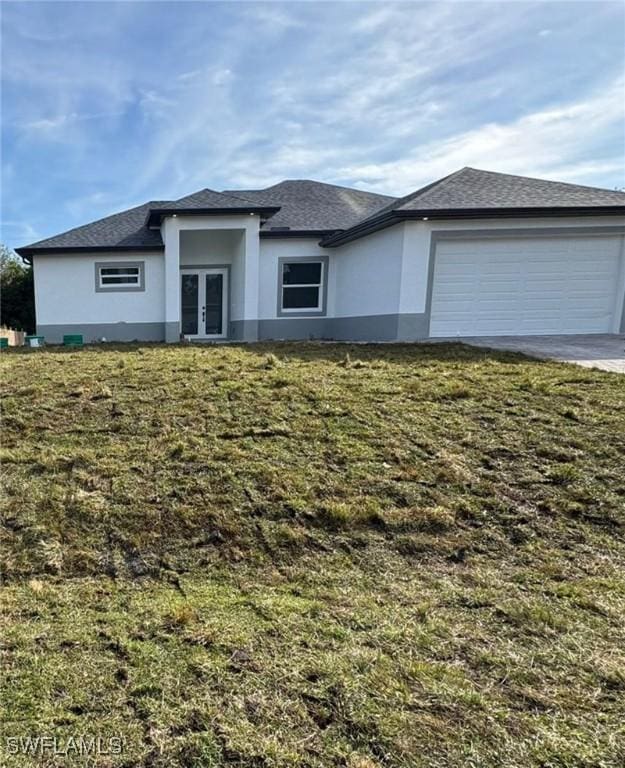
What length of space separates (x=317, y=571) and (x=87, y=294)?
1323 centimetres

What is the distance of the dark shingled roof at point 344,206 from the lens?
10.5 metres

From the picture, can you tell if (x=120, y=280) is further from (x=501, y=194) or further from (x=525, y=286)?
(x=525, y=286)

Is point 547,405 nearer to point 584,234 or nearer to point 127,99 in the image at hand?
point 584,234

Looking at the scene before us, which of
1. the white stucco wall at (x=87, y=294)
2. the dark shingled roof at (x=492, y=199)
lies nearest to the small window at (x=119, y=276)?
the white stucco wall at (x=87, y=294)

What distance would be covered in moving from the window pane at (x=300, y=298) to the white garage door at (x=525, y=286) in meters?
4.53

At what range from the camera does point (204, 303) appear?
15031 millimetres

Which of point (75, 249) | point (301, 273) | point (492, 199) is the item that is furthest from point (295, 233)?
point (75, 249)

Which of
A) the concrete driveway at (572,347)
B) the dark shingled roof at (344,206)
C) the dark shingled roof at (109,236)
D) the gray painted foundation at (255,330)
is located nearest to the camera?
the concrete driveway at (572,347)

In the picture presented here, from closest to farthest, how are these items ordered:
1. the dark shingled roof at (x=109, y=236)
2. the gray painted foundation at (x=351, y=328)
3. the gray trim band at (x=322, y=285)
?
the gray painted foundation at (x=351, y=328), the dark shingled roof at (x=109, y=236), the gray trim band at (x=322, y=285)

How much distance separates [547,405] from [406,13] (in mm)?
6311

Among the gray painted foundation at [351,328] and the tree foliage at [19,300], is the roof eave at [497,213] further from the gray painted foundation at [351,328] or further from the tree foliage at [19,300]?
the tree foliage at [19,300]

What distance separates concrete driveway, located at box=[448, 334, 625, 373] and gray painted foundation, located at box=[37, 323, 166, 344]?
914cm

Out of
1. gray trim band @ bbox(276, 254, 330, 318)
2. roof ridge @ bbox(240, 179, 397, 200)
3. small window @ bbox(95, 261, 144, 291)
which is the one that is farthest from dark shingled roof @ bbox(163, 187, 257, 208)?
roof ridge @ bbox(240, 179, 397, 200)

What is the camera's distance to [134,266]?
45.0 ft
